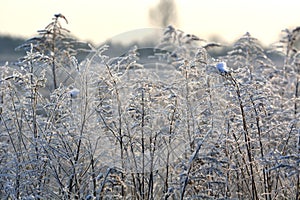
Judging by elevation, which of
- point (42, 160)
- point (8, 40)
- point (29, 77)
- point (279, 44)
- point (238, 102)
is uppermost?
point (8, 40)

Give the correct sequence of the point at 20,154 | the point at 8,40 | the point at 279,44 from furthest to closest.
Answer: the point at 8,40
the point at 279,44
the point at 20,154

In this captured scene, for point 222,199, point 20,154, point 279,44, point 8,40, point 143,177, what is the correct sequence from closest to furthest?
point 222,199 < point 143,177 < point 20,154 < point 279,44 < point 8,40

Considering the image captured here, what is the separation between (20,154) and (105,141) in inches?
24.5

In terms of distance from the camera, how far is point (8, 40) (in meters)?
14.3

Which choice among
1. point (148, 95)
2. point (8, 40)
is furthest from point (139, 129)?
point (8, 40)

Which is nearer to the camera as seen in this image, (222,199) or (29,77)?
(222,199)

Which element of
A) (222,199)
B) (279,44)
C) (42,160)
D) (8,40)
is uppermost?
(8,40)

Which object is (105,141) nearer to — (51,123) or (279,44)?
(51,123)

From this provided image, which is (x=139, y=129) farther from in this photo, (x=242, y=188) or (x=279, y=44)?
(x=279, y=44)

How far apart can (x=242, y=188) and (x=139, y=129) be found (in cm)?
79

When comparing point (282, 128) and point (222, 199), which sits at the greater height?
point (282, 128)

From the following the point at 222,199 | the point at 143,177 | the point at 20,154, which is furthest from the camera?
the point at 20,154

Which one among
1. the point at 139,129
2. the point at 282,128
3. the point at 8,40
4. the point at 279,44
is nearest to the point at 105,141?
the point at 139,129

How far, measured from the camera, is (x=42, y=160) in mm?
4230
